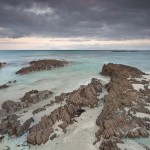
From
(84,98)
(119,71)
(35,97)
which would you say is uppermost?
(119,71)

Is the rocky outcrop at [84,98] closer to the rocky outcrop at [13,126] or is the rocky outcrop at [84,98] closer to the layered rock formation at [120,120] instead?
the layered rock formation at [120,120]

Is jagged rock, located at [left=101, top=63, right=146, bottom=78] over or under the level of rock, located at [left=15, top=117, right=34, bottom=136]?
over

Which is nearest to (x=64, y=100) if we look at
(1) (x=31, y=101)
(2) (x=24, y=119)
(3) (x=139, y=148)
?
(1) (x=31, y=101)

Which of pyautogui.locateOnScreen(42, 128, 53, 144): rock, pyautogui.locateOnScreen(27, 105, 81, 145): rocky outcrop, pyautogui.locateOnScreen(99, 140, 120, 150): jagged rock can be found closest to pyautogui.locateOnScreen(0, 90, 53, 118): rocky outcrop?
pyautogui.locateOnScreen(27, 105, 81, 145): rocky outcrop

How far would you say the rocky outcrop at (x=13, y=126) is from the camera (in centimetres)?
1645

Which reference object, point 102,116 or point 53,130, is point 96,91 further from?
point 53,130

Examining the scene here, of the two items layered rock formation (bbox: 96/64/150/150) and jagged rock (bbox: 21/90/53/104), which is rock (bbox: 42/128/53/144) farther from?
jagged rock (bbox: 21/90/53/104)

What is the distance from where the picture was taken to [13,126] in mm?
16969

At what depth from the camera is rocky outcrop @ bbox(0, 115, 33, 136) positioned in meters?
16.5

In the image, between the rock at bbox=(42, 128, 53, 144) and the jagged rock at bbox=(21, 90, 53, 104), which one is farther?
the jagged rock at bbox=(21, 90, 53, 104)

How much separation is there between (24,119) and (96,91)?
9.11 metres

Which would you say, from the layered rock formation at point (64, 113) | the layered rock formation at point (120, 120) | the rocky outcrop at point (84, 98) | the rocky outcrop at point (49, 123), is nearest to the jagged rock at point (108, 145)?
the layered rock formation at point (120, 120)

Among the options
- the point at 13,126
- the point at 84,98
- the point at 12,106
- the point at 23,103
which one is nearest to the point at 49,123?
the point at 13,126

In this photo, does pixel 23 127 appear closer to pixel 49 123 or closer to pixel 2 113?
pixel 49 123
